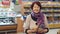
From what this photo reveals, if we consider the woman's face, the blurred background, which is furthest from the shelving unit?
the woman's face

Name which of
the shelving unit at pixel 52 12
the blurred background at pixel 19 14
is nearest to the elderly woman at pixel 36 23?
the blurred background at pixel 19 14

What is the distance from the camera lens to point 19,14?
4.58 m

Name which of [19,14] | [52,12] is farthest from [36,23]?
[52,12]

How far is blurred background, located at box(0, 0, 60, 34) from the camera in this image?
3.79 metres

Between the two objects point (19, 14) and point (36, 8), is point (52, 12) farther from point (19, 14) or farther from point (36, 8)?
point (36, 8)

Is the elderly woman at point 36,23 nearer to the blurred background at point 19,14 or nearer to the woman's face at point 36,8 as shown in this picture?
the woman's face at point 36,8

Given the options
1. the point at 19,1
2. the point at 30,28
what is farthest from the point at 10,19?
the point at 30,28

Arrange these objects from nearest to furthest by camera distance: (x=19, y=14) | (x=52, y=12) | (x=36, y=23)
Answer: (x=36, y=23) → (x=19, y=14) → (x=52, y=12)

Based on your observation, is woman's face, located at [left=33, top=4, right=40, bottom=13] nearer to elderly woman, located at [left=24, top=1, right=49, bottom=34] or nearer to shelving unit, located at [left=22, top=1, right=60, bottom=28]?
elderly woman, located at [left=24, top=1, right=49, bottom=34]

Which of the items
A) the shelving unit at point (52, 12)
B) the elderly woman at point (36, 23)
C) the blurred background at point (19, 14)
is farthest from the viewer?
the shelving unit at point (52, 12)

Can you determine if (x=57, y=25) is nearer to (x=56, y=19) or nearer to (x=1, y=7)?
(x=56, y=19)

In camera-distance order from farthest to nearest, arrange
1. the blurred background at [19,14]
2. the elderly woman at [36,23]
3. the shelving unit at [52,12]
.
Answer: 1. the shelving unit at [52,12]
2. the blurred background at [19,14]
3. the elderly woman at [36,23]

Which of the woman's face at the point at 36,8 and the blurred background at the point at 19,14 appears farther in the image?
the blurred background at the point at 19,14

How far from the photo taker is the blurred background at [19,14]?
379cm
